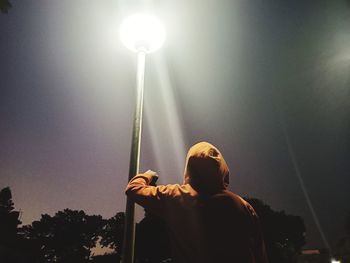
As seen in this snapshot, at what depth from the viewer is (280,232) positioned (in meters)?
42.8

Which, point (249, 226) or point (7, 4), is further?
point (7, 4)

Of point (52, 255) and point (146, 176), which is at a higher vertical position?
point (52, 255)

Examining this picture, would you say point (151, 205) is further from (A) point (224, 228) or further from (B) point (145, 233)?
(B) point (145, 233)

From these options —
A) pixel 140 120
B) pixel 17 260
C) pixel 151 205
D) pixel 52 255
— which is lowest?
pixel 151 205

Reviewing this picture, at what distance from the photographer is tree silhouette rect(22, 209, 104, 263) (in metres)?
62.3

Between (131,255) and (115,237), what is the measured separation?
59971 mm

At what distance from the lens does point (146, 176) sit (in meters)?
3.09

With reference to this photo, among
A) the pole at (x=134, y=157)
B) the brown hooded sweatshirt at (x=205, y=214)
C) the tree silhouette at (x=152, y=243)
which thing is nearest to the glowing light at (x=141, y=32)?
the pole at (x=134, y=157)

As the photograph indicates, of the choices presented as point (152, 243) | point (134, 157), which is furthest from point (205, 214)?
point (152, 243)

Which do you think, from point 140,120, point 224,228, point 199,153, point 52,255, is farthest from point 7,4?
point 52,255

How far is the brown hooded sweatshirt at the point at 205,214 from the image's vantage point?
2553 mm

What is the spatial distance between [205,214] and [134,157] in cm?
121

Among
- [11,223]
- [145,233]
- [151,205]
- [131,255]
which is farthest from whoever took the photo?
[11,223]

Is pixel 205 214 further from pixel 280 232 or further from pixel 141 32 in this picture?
pixel 280 232
